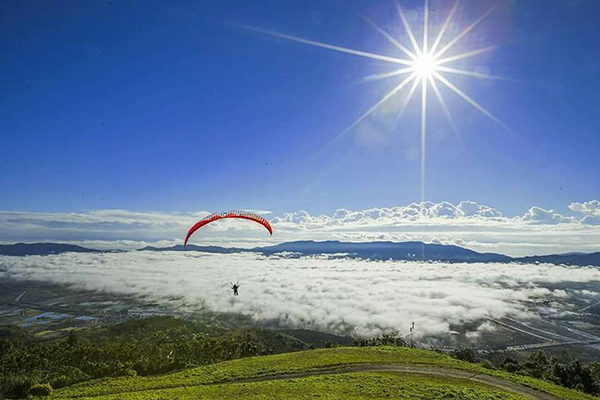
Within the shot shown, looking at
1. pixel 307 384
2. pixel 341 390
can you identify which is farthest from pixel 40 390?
pixel 341 390

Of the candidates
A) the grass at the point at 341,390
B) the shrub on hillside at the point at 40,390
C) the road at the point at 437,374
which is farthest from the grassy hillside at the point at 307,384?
the shrub on hillside at the point at 40,390

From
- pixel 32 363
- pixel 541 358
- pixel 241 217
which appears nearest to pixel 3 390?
pixel 241 217

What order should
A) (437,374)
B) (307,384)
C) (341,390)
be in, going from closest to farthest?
(341,390) → (307,384) → (437,374)

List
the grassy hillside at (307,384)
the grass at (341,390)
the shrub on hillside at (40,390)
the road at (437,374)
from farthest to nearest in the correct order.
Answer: the road at (437,374) → the shrub on hillside at (40,390) → the grassy hillside at (307,384) → the grass at (341,390)

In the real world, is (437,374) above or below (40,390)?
below

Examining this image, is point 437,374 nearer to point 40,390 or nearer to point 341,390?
point 341,390

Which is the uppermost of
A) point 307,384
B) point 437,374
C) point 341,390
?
point 341,390

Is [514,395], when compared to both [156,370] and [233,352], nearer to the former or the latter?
[156,370]

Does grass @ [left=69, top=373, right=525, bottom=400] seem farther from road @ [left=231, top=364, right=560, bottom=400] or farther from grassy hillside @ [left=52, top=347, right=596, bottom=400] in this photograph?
road @ [left=231, top=364, right=560, bottom=400]

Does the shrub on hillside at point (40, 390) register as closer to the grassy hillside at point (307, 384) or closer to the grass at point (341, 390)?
the grassy hillside at point (307, 384)
